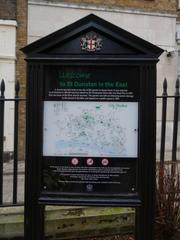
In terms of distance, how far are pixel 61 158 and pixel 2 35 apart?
30.7 ft

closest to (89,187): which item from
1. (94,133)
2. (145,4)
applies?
(94,133)

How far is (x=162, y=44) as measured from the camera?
14.7 metres

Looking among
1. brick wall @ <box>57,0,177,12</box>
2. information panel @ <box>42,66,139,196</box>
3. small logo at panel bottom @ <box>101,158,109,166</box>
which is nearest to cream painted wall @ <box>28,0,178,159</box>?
brick wall @ <box>57,0,177,12</box>

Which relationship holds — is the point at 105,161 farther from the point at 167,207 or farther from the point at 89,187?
the point at 167,207

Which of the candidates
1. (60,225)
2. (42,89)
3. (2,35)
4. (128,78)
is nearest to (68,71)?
(42,89)

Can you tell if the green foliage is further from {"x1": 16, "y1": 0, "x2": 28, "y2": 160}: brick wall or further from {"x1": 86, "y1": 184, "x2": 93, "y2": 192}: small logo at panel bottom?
{"x1": 16, "y1": 0, "x2": 28, "y2": 160}: brick wall

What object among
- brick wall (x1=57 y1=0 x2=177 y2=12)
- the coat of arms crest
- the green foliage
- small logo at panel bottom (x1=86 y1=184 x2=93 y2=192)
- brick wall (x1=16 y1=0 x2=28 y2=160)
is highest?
brick wall (x1=57 y1=0 x2=177 y2=12)

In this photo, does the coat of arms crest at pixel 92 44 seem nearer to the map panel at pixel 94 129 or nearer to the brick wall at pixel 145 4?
the map panel at pixel 94 129

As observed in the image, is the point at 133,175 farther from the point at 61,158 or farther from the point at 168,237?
the point at 168,237

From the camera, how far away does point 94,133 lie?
12.0 ft

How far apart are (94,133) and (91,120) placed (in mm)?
104

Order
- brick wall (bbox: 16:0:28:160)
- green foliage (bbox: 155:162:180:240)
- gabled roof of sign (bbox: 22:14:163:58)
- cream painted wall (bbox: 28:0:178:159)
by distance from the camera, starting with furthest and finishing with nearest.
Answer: cream painted wall (bbox: 28:0:178:159) → brick wall (bbox: 16:0:28:160) → green foliage (bbox: 155:162:180:240) → gabled roof of sign (bbox: 22:14:163:58)

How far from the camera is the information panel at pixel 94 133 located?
12.0 ft

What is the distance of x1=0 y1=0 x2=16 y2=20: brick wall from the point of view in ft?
40.5
